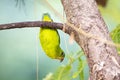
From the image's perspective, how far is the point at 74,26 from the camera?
41 centimetres

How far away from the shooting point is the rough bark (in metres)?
0.37

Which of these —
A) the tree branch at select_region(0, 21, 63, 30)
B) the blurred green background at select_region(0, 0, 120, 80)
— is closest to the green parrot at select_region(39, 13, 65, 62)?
the tree branch at select_region(0, 21, 63, 30)

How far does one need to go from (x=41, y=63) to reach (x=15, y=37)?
0.09 m

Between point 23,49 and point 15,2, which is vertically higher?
point 15,2

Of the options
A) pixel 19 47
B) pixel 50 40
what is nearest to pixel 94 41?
pixel 50 40

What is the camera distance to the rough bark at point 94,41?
0.37 metres

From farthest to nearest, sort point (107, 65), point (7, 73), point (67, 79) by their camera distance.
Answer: point (7, 73) → point (67, 79) → point (107, 65)

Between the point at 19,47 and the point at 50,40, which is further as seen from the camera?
the point at 19,47

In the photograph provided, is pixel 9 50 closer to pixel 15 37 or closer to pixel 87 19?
pixel 15 37

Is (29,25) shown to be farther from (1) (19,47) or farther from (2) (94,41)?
(1) (19,47)

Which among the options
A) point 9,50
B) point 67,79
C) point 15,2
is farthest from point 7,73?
point 67,79

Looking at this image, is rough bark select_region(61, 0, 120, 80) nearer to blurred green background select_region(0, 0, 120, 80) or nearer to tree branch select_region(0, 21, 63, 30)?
tree branch select_region(0, 21, 63, 30)

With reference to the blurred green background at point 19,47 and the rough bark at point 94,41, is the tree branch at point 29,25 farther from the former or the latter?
the blurred green background at point 19,47

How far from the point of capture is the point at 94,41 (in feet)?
1.28
